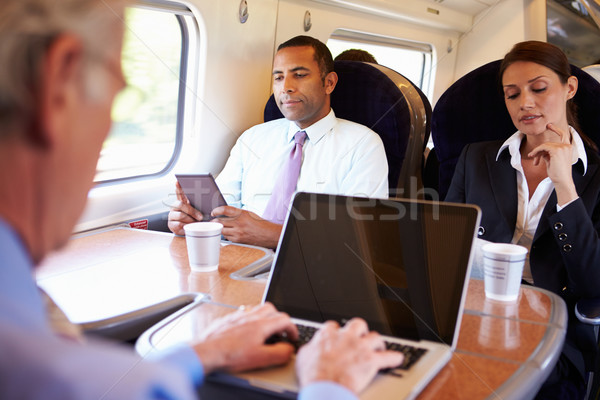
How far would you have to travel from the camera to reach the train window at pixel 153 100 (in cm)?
229

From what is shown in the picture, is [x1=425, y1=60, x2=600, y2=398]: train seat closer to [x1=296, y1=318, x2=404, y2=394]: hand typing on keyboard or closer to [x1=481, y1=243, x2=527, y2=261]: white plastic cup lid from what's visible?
[x1=481, y1=243, x2=527, y2=261]: white plastic cup lid

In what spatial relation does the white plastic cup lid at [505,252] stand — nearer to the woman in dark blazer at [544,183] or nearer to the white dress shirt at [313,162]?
the woman in dark blazer at [544,183]

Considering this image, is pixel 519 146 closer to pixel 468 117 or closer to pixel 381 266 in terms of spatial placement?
pixel 468 117

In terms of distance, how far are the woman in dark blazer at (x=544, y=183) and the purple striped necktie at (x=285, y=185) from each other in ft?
2.14

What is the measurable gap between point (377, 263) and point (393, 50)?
10.6 feet

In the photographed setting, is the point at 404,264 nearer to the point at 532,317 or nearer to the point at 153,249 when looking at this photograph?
the point at 532,317

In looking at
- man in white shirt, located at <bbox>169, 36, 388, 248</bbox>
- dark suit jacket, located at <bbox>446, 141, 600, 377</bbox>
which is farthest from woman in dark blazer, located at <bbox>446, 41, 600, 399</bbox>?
man in white shirt, located at <bbox>169, 36, 388, 248</bbox>

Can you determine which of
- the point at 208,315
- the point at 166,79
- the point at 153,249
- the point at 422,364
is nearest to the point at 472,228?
the point at 422,364

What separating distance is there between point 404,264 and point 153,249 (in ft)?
2.63

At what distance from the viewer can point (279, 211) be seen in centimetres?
230

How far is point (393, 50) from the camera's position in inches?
160

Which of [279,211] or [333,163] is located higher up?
[333,163]

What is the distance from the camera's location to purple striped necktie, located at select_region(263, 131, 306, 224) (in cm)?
231

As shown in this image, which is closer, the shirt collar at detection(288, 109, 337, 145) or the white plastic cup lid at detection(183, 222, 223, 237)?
the white plastic cup lid at detection(183, 222, 223, 237)
